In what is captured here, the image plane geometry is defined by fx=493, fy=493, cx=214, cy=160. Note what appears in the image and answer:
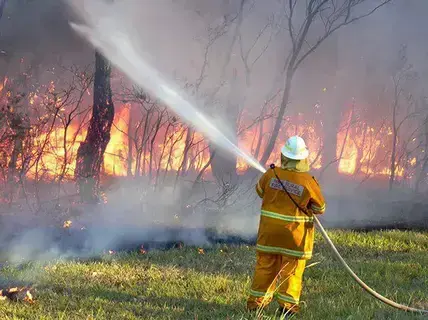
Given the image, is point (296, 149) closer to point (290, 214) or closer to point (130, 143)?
point (290, 214)

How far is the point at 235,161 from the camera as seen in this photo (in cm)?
1270

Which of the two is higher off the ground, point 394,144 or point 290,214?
point 394,144

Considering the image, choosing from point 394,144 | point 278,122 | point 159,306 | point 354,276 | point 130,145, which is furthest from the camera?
point 394,144

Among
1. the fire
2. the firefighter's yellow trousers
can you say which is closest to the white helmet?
the firefighter's yellow trousers

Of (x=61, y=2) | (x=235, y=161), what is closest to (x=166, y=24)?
(x=61, y=2)

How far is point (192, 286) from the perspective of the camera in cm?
520

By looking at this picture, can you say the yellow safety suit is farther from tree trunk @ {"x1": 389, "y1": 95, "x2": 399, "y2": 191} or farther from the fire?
tree trunk @ {"x1": 389, "y1": 95, "x2": 399, "y2": 191}

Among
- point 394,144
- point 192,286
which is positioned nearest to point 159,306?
point 192,286

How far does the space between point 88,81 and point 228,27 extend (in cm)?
416

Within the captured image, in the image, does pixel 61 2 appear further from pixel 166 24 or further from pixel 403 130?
pixel 403 130

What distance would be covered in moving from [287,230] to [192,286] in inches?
57.0

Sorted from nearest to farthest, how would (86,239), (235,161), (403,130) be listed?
(86,239) → (235,161) → (403,130)

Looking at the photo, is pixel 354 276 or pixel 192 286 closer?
pixel 354 276

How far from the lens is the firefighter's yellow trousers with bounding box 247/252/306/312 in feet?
14.0
